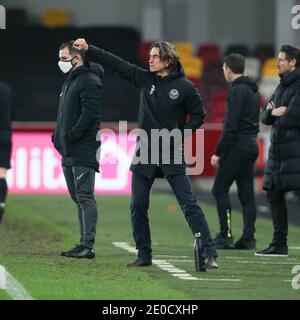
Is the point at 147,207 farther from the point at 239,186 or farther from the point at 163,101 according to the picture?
the point at 239,186

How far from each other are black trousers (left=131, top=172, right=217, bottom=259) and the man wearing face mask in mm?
936

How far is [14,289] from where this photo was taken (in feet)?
36.7

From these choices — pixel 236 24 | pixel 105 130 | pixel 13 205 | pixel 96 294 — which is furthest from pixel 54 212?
pixel 236 24

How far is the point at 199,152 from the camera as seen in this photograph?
89.4 feet

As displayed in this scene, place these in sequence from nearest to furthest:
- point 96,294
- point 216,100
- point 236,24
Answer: point 96,294
point 216,100
point 236,24

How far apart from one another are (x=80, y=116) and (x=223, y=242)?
2742 mm

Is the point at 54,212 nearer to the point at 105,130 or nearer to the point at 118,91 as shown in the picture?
the point at 105,130

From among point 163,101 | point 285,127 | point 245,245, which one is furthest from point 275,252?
point 163,101

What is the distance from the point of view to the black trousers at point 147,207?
1278 cm

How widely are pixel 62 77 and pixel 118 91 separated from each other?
1409 millimetres

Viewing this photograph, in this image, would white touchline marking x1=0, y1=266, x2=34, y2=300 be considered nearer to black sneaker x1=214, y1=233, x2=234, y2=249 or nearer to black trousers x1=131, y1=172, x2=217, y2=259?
black trousers x1=131, y1=172, x2=217, y2=259

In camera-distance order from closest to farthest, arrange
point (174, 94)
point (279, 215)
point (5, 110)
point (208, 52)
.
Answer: point (174, 94), point (279, 215), point (5, 110), point (208, 52)

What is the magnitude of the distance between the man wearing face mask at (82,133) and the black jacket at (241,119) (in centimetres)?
196

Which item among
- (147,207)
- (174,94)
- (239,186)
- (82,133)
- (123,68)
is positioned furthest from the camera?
(239,186)
